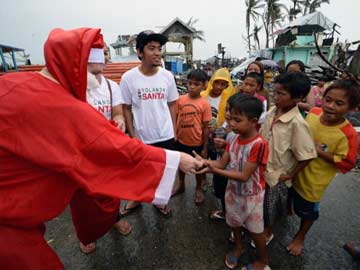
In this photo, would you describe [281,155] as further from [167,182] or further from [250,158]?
[167,182]

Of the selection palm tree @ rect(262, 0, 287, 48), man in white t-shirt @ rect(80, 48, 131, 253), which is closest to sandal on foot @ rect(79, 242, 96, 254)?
man in white t-shirt @ rect(80, 48, 131, 253)

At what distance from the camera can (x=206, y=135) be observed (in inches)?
111

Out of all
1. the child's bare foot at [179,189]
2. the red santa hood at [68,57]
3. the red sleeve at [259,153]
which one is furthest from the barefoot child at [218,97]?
the red santa hood at [68,57]

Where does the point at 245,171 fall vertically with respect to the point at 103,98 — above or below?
below

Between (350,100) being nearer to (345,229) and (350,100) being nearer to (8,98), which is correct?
(345,229)

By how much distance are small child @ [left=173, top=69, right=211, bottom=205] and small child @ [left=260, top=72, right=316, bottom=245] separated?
95 centimetres

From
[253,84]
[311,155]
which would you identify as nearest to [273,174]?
[311,155]

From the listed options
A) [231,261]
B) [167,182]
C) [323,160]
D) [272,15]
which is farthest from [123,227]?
[272,15]

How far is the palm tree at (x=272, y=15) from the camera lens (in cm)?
3033

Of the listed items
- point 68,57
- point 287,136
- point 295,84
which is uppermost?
point 68,57

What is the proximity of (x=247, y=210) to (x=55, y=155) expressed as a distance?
144 cm

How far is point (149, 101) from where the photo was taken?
2.47 m

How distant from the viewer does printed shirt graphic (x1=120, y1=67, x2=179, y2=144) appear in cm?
243

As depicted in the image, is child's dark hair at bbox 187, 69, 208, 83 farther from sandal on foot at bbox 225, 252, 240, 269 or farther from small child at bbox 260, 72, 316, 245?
sandal on foot at bbox 225, 252, 240, 269
